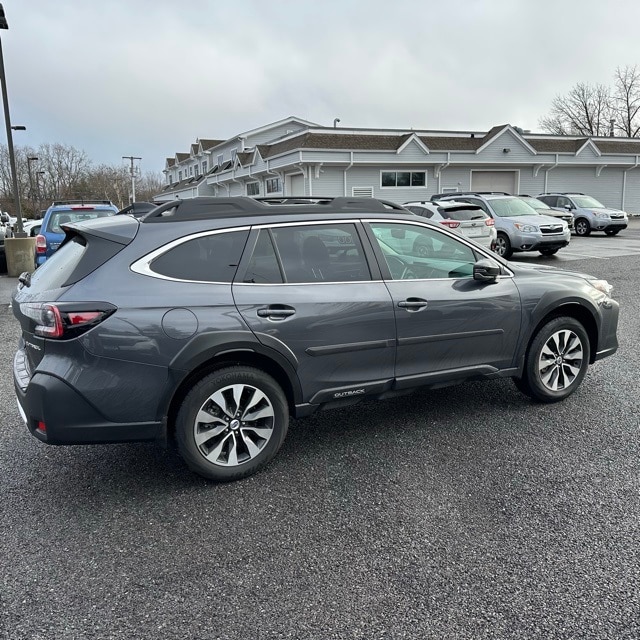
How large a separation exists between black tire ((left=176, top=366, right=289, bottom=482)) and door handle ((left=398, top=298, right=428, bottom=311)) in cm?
102

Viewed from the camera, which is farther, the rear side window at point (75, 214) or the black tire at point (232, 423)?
the rear side window at point (75, 214)

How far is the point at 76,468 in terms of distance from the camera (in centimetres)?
367

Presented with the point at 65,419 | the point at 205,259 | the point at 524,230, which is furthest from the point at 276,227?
the point at 524,230

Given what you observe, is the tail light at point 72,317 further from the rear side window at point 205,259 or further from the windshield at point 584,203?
the windshield at point 584,203

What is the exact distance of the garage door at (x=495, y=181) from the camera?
99.6 ft

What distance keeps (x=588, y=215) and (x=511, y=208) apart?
7616 millimetres

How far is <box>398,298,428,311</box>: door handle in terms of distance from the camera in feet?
12.5

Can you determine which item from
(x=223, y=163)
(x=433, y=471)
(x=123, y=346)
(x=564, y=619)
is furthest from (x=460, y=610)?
(x=223, y=163)

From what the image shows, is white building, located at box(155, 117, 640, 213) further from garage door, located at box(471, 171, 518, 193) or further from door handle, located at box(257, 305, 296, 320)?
door handle, located at box(257, 305, 296, 320)

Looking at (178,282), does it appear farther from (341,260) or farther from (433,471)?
(433,471)

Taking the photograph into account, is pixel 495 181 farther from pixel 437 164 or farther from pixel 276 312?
pixel 276 312

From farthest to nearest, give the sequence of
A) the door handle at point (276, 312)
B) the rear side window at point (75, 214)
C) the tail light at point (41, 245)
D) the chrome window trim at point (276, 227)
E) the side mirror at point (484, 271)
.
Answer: the rear side window at point (75, 214) → the tail light at point (41, 245) → the side mirror at point (484, 271) → the door handle at point (276, 312) → the chrome window trim at point (276, 227)

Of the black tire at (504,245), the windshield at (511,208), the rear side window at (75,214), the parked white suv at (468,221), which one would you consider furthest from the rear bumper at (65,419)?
the windshield at (511,208)

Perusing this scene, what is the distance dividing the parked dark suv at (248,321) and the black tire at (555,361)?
0.05m
